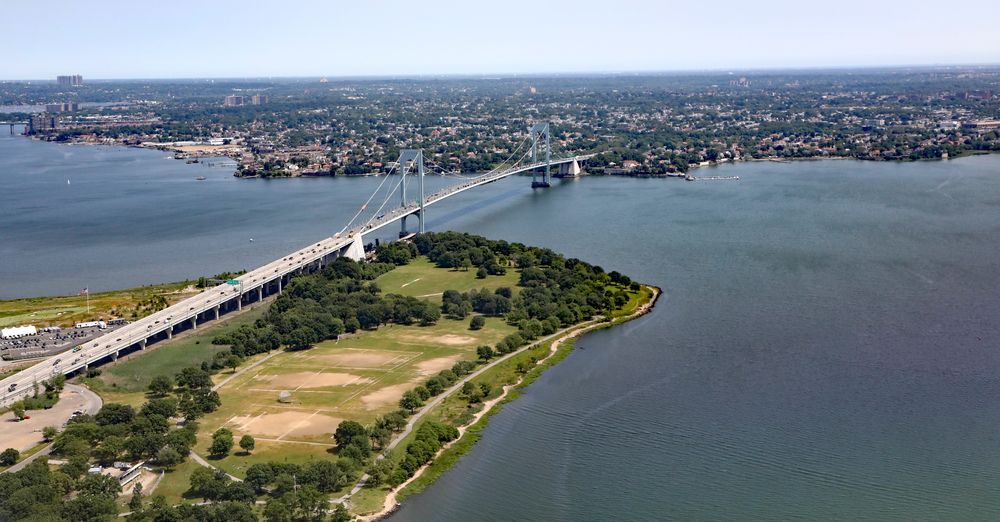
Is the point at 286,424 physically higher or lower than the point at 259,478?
lower

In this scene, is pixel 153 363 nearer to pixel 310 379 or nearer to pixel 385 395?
pixel 310 379

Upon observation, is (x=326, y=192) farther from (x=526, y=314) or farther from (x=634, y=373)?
(x=634, y=373)

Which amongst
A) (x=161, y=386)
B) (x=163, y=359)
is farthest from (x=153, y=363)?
(x=161, y=386)

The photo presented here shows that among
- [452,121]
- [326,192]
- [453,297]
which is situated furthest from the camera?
[452,121]

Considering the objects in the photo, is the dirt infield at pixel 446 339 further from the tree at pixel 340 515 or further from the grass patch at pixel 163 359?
the tree at pixel 340 515

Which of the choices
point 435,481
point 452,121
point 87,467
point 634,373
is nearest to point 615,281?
point 634,373

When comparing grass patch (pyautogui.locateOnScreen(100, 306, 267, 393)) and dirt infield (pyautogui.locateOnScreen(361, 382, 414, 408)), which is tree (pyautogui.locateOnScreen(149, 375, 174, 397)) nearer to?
grass patch (pyautogui.locateOnScreen(100, 306, 267, 393))
